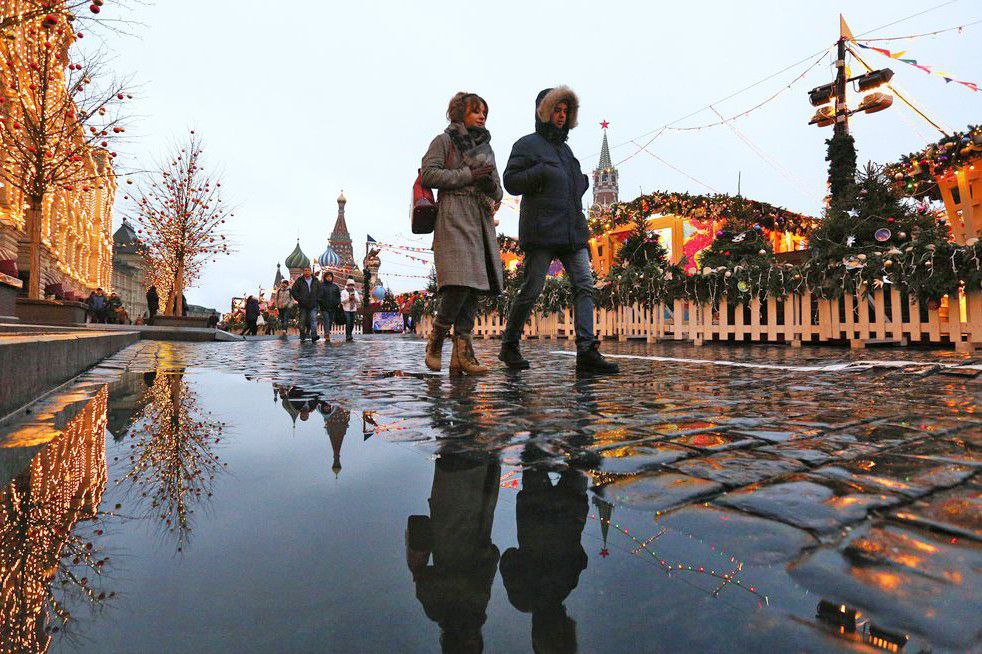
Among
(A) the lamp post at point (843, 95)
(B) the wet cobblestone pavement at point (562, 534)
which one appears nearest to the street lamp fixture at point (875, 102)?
(A) the lamp post at point (843, 95)

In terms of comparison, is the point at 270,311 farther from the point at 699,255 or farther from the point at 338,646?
the point at 338,646

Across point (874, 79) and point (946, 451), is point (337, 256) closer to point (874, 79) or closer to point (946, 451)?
point (874, 79)

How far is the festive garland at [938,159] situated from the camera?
1073 centimetres

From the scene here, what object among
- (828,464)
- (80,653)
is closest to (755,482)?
(828,464)

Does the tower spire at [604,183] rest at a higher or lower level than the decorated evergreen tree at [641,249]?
higher

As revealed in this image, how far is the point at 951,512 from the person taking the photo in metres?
A: 1.14

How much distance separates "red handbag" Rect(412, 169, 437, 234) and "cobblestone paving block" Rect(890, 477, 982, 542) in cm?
355

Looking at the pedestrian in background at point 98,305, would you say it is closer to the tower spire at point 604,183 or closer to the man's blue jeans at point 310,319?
the man's blue jeans at point 310,319

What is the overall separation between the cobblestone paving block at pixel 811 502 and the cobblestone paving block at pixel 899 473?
7cm

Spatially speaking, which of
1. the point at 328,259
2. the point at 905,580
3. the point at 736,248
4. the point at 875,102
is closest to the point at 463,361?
the point at 905,580

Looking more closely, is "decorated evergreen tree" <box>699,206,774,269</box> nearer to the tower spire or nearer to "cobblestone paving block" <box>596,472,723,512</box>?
"cobblestone paving block" <box>596,472,723,512</box>

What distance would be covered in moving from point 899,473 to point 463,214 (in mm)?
3305

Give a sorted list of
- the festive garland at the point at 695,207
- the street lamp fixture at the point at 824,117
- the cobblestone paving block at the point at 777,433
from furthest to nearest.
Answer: the street lamp fixture at the point at 824,117, the festive garland at the point at 695,207, the cobblestone paving block at the point at 777,433

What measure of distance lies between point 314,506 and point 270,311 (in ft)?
122
